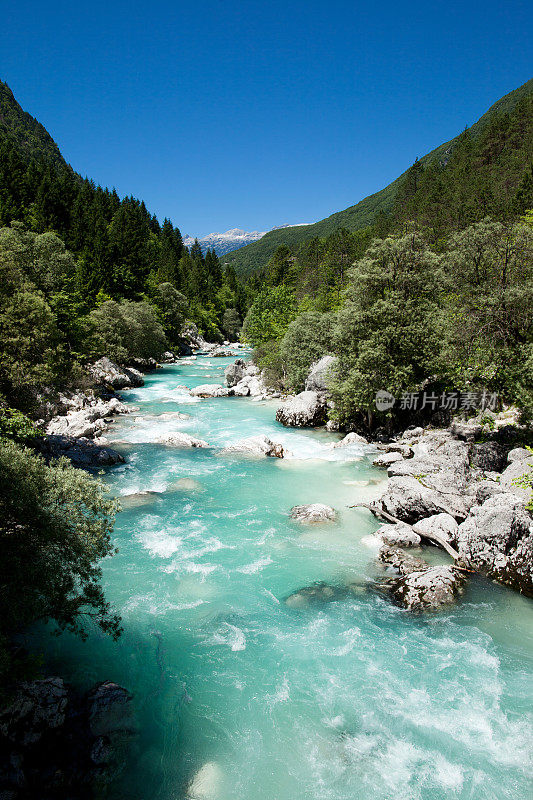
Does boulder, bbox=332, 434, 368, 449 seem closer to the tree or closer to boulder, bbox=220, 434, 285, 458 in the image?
boulder, bbox=220, 434, 285, 458

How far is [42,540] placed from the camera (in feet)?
25.6

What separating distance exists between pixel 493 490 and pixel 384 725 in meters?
9.30

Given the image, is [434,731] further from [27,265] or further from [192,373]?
[192,373]

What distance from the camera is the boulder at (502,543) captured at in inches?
462

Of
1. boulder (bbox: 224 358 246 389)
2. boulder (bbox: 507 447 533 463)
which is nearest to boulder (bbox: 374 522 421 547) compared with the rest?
boulder (bbox: 507 447 533 463)

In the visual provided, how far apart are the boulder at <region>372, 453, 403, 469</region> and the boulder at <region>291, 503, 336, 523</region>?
18.8 ft

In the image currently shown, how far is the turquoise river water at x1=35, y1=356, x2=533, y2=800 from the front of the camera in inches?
284

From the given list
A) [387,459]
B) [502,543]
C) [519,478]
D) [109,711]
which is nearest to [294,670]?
[109,711]

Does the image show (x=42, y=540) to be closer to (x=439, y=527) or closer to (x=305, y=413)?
(x=439, y=527)

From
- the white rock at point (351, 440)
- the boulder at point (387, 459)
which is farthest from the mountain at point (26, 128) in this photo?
the boulder at point (387, 459)

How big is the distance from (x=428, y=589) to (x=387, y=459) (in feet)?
32.2

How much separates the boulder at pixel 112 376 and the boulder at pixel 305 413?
18573 mm

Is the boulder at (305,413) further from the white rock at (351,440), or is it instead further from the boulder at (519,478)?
the boulder at (519,478)

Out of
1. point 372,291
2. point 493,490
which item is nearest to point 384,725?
point 493,490
